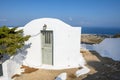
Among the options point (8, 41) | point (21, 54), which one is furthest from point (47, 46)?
point (8, 41)

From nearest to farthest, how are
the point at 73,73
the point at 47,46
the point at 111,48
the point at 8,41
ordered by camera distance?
the point at 8,41 < the point at 73,73 < the point at 47,46 < the point at 111,48

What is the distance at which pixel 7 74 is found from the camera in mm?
8484

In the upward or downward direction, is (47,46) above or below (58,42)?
below

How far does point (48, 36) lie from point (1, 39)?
349 centimetres

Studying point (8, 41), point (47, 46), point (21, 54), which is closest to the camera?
point (8, 41)

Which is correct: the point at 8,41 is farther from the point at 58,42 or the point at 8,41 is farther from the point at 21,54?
the point at 58,42

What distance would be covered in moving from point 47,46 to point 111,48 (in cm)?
611

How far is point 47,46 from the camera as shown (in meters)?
10.9

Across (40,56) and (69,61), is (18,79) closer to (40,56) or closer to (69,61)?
(40,56)

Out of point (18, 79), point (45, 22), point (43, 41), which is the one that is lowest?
point (18, 79)

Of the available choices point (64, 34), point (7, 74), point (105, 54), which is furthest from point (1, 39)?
point (105, 54)

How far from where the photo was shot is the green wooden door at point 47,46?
35.3 ft

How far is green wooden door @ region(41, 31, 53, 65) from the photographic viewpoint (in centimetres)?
1075

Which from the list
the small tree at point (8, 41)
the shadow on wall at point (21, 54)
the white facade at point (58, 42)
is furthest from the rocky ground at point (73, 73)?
the small tree at point (8, 41)
